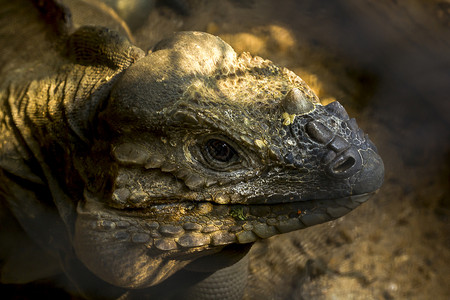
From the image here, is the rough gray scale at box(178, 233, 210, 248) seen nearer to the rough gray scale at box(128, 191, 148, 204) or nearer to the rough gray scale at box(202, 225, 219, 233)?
the rough gray scale at box(202, 225, 219, 233)

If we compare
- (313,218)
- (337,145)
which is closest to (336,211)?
(313,218)

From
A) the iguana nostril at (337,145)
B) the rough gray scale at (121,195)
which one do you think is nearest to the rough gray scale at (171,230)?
the rough gray scale at (121,195)

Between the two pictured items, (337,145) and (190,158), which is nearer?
(337,145)

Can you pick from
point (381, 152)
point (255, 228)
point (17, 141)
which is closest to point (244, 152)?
point (255, 228)

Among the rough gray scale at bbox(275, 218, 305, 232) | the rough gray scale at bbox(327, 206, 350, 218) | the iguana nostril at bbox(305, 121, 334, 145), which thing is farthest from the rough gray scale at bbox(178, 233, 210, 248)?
the iguana nostril at bbox(305, 121, 334, 145)

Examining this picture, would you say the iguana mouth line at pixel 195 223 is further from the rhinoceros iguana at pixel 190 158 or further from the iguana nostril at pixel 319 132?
the iguana nostril at pixel 319 132

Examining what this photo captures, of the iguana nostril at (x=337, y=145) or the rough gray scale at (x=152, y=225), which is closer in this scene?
the iguana nostril at (x=337, y=145)

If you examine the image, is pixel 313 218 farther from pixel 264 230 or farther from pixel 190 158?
pixel 190 158

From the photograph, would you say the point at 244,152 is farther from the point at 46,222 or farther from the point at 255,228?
the point at 46,222
